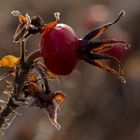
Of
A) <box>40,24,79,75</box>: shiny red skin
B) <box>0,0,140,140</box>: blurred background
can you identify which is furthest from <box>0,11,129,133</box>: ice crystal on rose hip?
<box>0,0,140,140</box>: blurred background

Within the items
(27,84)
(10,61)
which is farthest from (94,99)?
(10,61)

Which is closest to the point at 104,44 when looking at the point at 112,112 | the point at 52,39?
the point at 52,39

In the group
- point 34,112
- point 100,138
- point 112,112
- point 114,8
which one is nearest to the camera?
point 34,112

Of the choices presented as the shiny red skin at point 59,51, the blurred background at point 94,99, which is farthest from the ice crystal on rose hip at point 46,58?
the blurred background at point 94,99

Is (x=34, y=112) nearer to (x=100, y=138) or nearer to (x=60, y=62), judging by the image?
(x=100, y=138)

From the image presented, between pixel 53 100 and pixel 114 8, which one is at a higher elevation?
pixel 53 100

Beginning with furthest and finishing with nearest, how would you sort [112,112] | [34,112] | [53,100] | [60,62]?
[112,112] < [34,112] < [53,100] < [60,62]

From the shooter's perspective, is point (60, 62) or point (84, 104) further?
point (84, 104)

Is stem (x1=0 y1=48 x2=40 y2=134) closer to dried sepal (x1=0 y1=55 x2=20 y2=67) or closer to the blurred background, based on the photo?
dried sepal (x1=0 y1=55 x2=20 y2=67)

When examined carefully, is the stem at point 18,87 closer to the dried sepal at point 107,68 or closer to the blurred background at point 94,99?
→ the dried sepal at point 107,68
